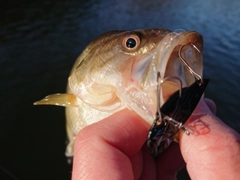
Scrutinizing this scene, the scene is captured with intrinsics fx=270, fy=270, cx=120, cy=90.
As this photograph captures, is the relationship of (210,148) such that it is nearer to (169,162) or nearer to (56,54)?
(169,162)

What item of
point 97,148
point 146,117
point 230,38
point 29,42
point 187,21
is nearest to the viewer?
point 97,148

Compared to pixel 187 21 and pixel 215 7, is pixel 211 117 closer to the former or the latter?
pixel 187 21

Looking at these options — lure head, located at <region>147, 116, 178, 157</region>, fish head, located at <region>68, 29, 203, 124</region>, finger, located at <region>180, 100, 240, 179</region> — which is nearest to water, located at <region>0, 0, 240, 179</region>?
fish head, located at <region>68, 29, 203, 124</region>

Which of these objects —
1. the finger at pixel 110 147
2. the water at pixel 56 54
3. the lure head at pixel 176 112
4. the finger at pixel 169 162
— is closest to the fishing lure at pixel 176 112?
the lure head at pixel 176 112

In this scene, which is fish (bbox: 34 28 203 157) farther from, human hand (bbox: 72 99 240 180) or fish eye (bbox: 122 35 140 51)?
human hand (bbox: 72 99 240 180)

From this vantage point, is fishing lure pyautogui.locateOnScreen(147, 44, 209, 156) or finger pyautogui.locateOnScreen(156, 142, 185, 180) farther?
finger pyautogui.locateOnScreen(156, 142, 185, 180)

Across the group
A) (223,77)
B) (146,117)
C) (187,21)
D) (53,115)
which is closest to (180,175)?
(53,115)
